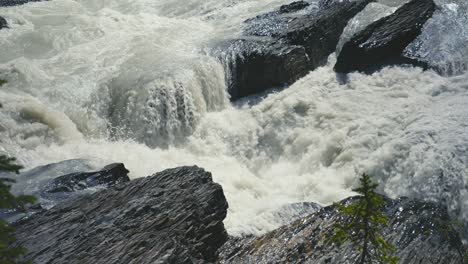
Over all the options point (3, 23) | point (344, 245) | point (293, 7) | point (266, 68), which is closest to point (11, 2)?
point (3, 23)

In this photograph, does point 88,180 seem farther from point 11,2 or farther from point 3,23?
point 11,2

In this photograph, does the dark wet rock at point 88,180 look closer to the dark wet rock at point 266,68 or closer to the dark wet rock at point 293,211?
the dark wet rock at point 293,211

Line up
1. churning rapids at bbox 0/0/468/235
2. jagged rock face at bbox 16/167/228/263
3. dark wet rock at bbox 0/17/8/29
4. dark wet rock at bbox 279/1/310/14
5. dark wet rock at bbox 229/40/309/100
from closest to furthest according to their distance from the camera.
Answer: jagged rock face at bbox 16/167/228/263 < churning rapids at bbox 0/0/468/235 < dark wet rock at bbox 229/40/309/100 < dark wet rock at bbox 279/1/310/14 < dark wet rock at bbox 0/17/8/29

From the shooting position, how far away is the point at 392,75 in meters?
14.5

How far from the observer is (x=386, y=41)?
15336 millimetres

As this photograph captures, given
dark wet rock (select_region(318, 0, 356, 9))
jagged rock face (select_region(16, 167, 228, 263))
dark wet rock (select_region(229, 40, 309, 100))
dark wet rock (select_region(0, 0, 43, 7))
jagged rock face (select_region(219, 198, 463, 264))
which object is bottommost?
jagged rock face (select_region(219, 198, 463, 264))

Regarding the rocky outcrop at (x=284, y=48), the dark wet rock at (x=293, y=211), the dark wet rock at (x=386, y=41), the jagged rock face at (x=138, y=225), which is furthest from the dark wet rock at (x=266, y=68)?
the jagged rock face at (x=138, y=225)

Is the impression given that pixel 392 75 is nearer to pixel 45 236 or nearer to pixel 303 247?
pixel 303 247

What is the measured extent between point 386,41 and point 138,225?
10936 mm

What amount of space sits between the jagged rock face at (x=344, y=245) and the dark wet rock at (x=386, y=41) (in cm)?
783

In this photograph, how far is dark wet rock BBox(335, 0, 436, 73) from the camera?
1527 cm

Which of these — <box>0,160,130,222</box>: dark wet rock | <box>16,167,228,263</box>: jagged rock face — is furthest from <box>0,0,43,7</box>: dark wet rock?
<box>16,167,228,263</box>: jagged rock face

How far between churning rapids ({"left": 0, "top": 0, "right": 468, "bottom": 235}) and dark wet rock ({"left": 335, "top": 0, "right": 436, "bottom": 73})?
0.40 meters

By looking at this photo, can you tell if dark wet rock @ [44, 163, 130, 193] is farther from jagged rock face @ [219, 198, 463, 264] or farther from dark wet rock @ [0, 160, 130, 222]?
jagged rock face @ [219, 198, 463, 264]
